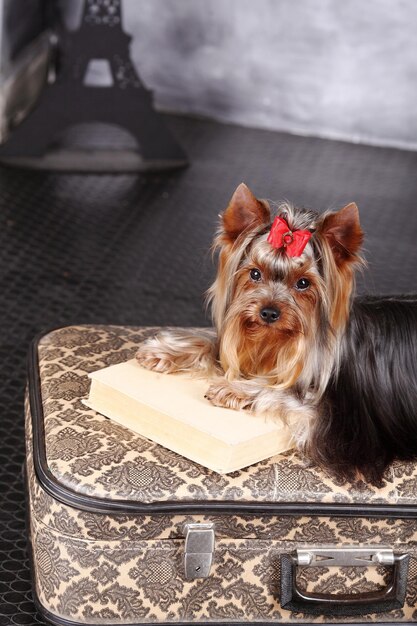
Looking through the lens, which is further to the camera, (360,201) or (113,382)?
(360,201)

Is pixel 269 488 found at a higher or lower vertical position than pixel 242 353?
lower

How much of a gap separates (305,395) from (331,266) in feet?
0.68

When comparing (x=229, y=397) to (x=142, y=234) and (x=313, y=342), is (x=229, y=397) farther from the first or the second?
(x=142, y=234)

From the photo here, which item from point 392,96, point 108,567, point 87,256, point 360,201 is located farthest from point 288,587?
point 392,96

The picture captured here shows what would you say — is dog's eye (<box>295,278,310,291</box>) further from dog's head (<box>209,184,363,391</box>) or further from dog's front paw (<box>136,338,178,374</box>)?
dog's front paw (<box>136,338,178,374</box>)

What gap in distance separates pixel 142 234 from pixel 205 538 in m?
1.94

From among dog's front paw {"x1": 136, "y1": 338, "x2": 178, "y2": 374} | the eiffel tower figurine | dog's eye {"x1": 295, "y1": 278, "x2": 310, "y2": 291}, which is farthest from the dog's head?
the eiffel tower figurine

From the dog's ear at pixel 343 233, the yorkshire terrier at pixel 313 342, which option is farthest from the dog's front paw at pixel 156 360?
the dog's ear at pixel 343 233

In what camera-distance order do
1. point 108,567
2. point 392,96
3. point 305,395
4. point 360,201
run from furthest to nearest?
point 392,96 < point 360,201 < point 305,395 < point 108,567

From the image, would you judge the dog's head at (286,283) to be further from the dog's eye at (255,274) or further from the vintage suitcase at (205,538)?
the vintage suitcase at (205,538)

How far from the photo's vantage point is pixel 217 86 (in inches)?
185

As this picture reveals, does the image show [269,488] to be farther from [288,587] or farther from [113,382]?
[113,382]

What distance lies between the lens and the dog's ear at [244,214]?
1481 mm

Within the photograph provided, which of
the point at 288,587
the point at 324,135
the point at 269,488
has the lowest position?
the point at 324,135
